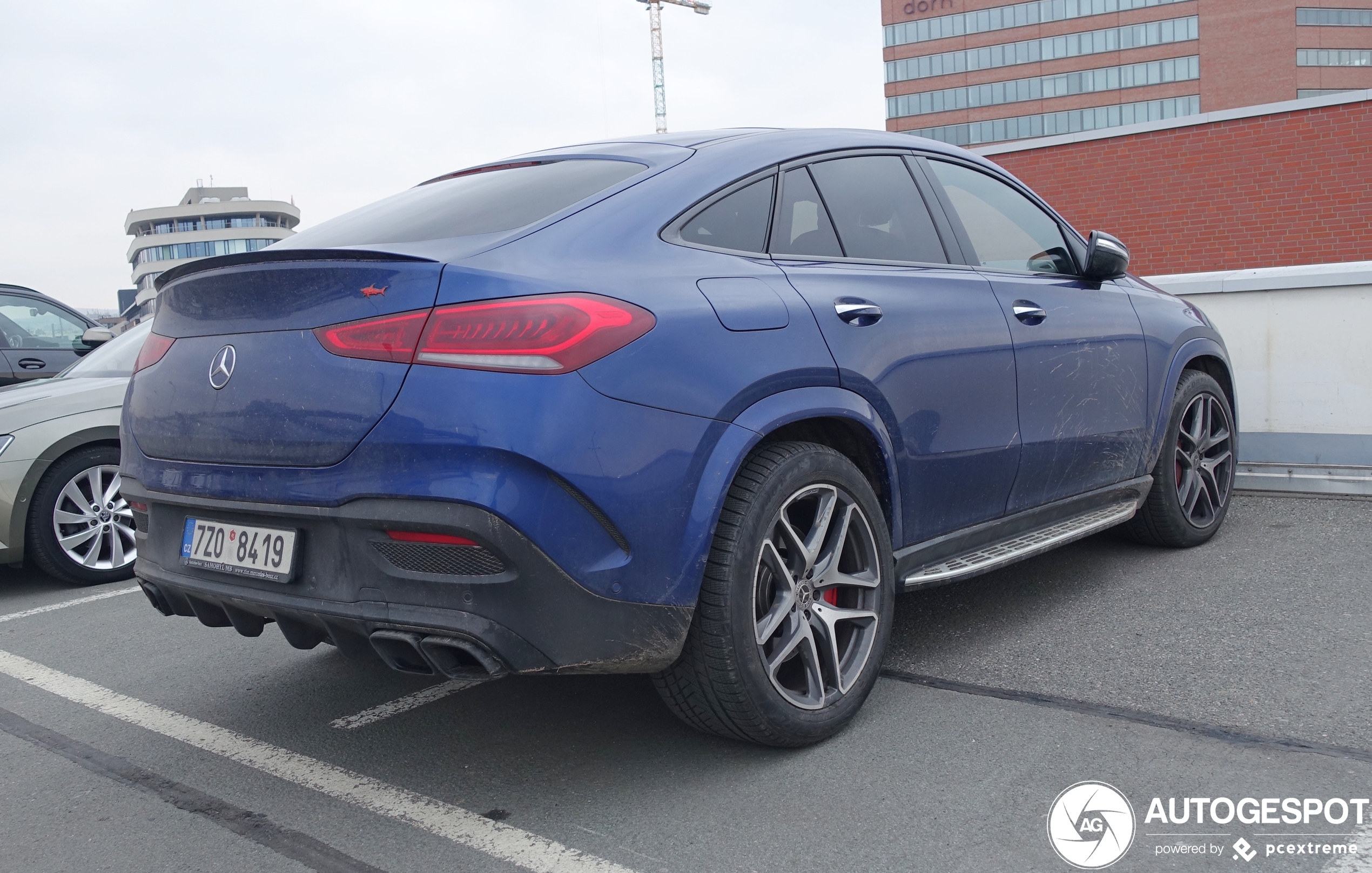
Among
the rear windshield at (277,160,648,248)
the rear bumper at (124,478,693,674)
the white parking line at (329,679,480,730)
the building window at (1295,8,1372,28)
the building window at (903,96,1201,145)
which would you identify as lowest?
the white parking line at (329,679,480,730)

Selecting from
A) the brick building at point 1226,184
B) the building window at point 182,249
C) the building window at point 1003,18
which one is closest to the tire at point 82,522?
the brick building at point 1226,184

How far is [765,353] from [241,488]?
1.31 m

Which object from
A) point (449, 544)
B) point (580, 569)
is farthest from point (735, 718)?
point (449, 544)

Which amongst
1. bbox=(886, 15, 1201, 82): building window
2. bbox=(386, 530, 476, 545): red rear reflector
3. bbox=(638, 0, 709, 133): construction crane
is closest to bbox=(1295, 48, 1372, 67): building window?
bbox=(886, 15, 1201, 82): building window

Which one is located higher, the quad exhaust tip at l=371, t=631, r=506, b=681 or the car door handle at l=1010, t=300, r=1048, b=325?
the car door handle at l=1010, t=300, r=1048, b=325

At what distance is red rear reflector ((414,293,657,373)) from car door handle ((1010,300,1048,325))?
1828 millimetres

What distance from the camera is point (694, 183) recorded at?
291cm

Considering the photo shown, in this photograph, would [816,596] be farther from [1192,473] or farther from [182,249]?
[182,249]

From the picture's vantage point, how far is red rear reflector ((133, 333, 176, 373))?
116 inches

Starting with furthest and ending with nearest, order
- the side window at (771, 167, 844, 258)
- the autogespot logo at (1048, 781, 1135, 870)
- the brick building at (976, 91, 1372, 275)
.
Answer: the brick building at (976, 91, 1372, 275) < the side window at (771, 167, 844, 258) < the autogespot logo at (1048, 781, 1135, 870)

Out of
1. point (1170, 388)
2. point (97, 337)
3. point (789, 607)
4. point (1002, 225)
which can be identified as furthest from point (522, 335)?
point (97, 337)

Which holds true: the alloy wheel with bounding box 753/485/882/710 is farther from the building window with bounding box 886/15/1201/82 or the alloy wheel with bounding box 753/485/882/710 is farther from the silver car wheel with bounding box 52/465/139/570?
the building window with bounding box 886/15/1201/82

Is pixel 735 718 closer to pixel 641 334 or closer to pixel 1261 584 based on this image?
pixel 641 334

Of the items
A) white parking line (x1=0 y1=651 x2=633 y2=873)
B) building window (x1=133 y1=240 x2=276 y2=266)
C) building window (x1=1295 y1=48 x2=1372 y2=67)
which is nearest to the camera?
white parking line (x1=0 y1=651 x2=633 y2=873)
